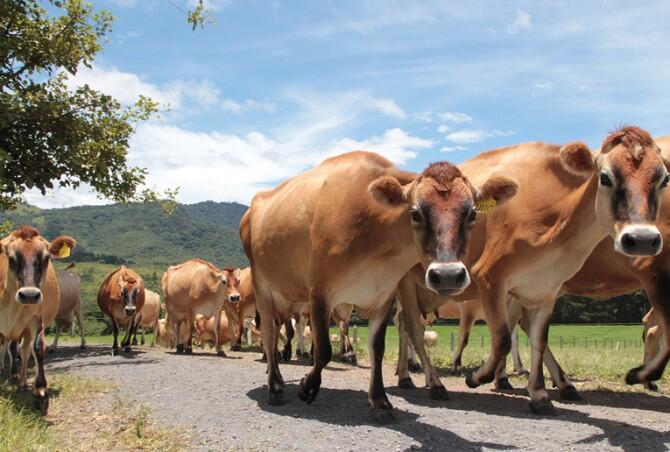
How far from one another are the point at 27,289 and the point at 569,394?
279 inches

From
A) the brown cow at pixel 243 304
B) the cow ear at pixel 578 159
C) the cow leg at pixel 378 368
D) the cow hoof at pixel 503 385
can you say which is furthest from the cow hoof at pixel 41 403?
the brown cow at pixel 243 304

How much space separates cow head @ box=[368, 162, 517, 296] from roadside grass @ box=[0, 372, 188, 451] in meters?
2.92

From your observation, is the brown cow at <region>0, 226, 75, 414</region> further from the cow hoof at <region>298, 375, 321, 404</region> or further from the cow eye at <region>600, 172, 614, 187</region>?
the cow eye at <region>600, 172, 614, 187</region>

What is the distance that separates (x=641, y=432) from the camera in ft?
20.6

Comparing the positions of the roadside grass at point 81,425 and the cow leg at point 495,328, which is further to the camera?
the cow leg at point 495,328

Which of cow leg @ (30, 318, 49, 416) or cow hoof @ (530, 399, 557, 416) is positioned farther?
cow leg @ (30, 318, 49, 416)

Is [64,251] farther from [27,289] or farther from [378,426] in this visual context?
[378,426]

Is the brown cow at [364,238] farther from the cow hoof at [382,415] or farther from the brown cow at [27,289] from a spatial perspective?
the brown cow at [27,289]

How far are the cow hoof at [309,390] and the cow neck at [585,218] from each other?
337 centimetres

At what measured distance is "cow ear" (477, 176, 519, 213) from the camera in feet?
Result: 21.6

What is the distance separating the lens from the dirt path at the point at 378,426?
5.86 m

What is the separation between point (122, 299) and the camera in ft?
54.7

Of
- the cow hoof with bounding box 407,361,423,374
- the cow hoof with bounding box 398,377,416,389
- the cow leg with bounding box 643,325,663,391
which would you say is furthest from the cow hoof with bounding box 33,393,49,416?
the cow leg with bounding box 643,325,663,391

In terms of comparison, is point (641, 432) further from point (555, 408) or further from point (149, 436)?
point (149, 436)
